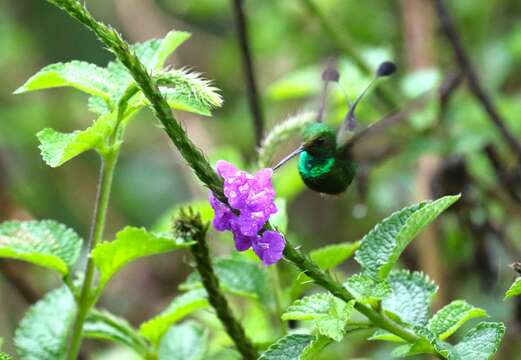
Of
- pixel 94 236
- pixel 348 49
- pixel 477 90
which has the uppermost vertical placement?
pixel 348 49

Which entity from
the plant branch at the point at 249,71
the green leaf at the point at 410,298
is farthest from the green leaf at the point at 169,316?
the plant branch at the point at 249,71

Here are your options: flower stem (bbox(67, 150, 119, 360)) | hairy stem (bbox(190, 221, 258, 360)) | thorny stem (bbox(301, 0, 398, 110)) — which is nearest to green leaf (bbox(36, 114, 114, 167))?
flower stem (bbox(67, 150, 119, 360))

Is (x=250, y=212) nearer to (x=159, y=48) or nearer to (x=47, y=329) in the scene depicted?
(x=159, y=48)

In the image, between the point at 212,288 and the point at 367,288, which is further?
the point at 212,288

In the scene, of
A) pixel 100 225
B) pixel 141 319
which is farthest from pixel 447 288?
pixel 100 225

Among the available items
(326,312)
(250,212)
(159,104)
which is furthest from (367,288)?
(159,104)

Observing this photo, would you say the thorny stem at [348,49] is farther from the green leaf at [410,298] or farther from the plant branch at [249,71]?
the green leaf at [410,298]
